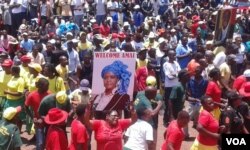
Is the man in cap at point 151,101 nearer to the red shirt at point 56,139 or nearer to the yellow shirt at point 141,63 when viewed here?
the red shirt at point 56,139

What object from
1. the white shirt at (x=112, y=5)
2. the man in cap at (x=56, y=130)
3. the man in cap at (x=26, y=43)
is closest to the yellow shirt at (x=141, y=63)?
the man in cap at (x=26, y=43)

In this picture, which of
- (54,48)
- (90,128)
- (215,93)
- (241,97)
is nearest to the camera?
(90,128)

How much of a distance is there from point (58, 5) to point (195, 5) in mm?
6025

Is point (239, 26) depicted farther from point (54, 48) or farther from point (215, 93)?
point (215, 93)

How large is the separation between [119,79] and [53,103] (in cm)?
106

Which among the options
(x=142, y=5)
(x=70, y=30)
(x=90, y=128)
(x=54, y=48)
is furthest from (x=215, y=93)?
(x=142, y=5)

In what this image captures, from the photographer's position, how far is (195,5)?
83.9 feet

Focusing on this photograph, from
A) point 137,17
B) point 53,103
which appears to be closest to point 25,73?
point 53,103

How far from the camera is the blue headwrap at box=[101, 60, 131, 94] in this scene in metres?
10.2

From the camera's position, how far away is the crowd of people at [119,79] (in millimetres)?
8727

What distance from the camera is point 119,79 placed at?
10.2m

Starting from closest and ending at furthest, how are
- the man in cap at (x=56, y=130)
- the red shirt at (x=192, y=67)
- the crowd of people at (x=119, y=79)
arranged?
the crowd of people at (x=119, y=79) → the man in cap at (x=56, y=130) → the red shirt at (x=192, y=67)

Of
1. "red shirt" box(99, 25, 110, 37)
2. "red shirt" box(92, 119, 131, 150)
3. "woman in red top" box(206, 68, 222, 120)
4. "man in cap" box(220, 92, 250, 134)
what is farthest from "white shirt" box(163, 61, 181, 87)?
"red shirt" box(99, 25, 110, 37)

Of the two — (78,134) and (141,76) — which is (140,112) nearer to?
(78,134)
